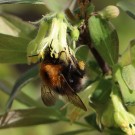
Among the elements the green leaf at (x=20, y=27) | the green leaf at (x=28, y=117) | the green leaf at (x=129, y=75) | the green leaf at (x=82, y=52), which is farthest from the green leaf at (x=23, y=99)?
the green leaf at (x=129, y=75)

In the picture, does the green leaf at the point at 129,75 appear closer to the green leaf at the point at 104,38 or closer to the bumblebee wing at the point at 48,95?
the green leaf at the point at 104,38

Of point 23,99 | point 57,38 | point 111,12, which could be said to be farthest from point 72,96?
point 23,99

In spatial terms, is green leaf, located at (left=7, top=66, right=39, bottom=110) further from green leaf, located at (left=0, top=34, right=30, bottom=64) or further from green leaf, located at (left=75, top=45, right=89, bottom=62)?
green leaf, located at (left=75, top=45, right=89, bottom=62)

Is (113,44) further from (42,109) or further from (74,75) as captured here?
(42,109)

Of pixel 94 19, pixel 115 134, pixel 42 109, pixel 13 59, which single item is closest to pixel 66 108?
pixel 42 109

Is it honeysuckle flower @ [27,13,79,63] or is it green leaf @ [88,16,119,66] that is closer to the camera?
honeysuckle flower @ [27,13,79,63]

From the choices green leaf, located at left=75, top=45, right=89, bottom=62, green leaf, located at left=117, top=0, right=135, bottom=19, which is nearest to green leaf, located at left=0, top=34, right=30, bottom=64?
green leaf, located at left=75, top=45, right=89, bottom=62
